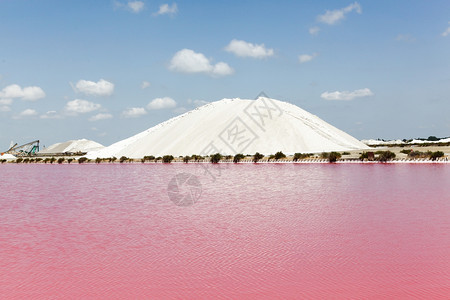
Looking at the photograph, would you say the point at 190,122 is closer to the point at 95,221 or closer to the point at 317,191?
the point at 317,191

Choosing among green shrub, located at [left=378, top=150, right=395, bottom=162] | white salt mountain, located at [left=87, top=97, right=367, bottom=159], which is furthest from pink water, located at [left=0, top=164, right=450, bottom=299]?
white salt mountain, located at [left=87, top=97, right=367, bottom=159]

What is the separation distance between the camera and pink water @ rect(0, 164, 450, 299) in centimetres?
659

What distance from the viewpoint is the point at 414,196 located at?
1678cm

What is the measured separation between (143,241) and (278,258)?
3.48 meters

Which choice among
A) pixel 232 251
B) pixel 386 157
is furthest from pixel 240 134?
pixel 232 251

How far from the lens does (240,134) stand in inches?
3236

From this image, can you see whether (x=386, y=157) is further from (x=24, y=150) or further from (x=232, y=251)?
(x=24, y=150)

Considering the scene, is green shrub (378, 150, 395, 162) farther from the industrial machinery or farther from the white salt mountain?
the industrial machinery

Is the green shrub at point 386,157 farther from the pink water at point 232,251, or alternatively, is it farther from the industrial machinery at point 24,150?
the industrial machinery at point 24,150

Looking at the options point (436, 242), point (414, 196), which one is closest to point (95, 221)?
point (436, 242)

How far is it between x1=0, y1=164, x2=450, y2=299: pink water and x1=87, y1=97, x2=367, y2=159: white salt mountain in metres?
58.5

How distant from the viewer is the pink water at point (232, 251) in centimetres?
Result: 659

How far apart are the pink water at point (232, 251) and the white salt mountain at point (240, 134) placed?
192 feet

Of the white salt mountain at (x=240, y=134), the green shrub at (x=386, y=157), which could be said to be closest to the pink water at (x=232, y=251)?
the green shrub at (x=386, y=157)
